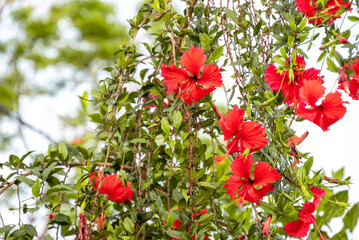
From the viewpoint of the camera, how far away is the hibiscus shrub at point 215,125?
1.98ft

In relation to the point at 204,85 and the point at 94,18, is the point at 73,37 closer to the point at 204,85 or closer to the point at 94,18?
the point at 94,18

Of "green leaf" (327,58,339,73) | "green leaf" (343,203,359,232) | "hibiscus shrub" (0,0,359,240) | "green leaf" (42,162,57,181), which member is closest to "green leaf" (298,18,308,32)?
"hibiscus shrub" (0,0,359,240)

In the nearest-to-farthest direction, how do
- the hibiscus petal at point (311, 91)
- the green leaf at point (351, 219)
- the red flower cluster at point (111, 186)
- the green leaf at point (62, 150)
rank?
the hibiscus petal at point (311, 91) < the red flower cluster at point (111, 186) < the green leaf at point (62, 150) < the green leaf at point (351, 219)

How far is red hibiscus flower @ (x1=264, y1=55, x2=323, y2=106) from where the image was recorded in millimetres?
625

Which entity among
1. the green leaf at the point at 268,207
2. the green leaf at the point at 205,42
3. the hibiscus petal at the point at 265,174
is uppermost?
the green leaf at the point at 205,42

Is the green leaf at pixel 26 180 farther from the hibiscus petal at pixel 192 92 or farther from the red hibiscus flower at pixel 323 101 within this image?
the red hibiscus flower at pixel 323 101

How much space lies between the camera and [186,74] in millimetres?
651

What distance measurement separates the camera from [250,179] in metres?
0.62

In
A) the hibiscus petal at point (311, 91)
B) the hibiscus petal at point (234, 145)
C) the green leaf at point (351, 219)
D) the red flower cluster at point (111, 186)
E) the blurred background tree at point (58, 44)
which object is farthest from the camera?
the blurred background tree at point (58, 44)

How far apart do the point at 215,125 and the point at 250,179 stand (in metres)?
0.22

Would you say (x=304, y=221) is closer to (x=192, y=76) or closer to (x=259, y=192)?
(x=259, y=192)

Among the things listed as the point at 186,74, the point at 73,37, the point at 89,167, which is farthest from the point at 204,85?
the point at 73,37

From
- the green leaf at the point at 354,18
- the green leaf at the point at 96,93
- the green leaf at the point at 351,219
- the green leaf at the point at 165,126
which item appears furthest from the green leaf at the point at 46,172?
the green leaf at the point at 351,219

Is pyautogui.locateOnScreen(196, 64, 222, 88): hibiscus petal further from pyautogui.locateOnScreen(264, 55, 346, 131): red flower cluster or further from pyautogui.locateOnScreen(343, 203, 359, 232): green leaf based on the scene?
pyautogui.locateOnScreen(343, 203, 359, 232): green leaf
